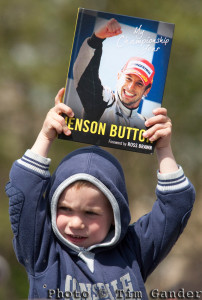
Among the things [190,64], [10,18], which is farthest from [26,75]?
[190,64]

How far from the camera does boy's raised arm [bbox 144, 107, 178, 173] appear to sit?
1975 millimetres

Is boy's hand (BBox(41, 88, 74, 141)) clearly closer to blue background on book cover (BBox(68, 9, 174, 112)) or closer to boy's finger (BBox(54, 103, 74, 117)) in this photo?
boy's finger (BBox(54, 103, 74, 117))

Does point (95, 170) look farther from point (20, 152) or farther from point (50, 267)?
point (20, 152)

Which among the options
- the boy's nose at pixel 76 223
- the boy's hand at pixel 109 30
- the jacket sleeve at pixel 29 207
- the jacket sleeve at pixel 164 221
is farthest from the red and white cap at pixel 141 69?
the boy's nose at pixel 76 223

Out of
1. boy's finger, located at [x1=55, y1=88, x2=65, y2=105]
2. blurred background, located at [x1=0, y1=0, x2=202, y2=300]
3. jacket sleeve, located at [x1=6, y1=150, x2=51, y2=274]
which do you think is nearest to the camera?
jacket sleeve, located at [x1=6, y1=150, x2=51, y2=274]

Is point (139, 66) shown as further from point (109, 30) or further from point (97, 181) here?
point (97, 181)

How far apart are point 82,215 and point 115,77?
0.57 meters

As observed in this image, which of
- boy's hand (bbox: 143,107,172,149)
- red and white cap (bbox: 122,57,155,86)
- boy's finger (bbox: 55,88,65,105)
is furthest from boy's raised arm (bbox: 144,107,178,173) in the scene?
boy's finger (bbox: 55,88,65,105)

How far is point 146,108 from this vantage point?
6.54ft

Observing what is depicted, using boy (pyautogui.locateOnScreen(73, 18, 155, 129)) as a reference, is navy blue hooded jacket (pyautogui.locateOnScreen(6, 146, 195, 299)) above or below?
below

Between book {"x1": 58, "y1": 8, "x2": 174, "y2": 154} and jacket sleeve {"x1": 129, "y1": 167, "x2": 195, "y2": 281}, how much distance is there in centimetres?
17

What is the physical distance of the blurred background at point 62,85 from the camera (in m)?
4.77

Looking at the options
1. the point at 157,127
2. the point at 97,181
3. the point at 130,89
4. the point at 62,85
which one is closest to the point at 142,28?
the point at 130,89

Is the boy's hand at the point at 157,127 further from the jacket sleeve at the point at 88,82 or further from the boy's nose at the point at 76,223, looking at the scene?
the boy's nose at the point at 76,223
